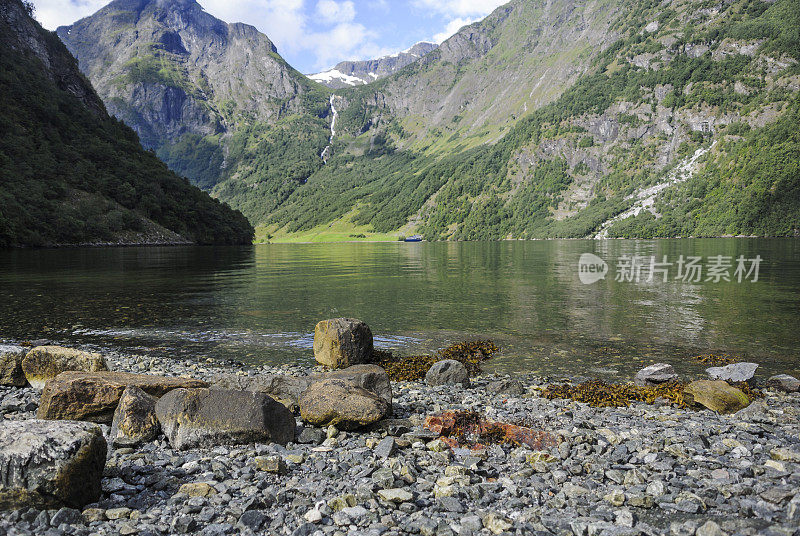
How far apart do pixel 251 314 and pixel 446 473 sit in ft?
78.3

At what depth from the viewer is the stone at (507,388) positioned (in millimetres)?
14297

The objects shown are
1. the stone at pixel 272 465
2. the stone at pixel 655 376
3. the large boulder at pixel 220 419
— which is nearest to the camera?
the stone at pixel 272 465

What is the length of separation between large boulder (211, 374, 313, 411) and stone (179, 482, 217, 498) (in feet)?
14.8

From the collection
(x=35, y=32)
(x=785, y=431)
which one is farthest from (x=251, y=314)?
(x=35, y=32)

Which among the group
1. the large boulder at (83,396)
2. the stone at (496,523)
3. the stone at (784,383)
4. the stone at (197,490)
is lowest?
the stone at (784,383)

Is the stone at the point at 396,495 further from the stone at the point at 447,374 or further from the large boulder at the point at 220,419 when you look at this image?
the stone at the point at 447,374

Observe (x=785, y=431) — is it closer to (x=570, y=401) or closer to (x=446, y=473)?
(x=570, y=401)

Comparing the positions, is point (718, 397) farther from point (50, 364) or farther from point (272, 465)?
point (50, 364)

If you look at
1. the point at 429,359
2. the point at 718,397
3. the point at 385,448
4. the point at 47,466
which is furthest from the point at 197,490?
the point at 718,397

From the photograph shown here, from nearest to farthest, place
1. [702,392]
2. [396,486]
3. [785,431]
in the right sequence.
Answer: [396,486]
[785,431]
[702,392]

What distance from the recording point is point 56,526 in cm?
642

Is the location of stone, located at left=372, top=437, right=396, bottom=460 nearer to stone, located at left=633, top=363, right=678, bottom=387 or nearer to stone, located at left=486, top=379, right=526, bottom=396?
stone, located at left=486, top=379, right=526, bottom=396

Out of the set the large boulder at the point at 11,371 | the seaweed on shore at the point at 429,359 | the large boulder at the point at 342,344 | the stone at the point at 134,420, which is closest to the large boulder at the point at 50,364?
the large boulder at the point at 11,371

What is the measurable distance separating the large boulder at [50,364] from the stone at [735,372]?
20.7 meters
